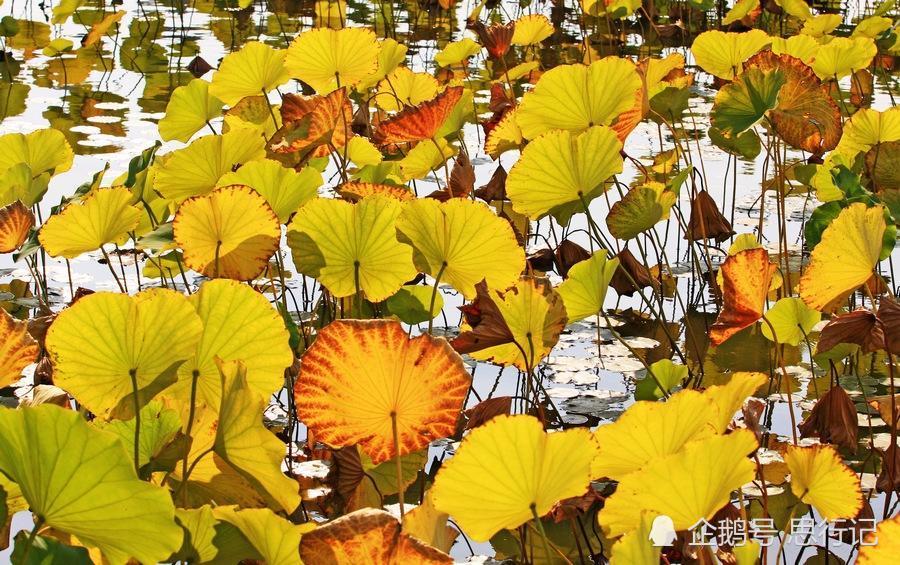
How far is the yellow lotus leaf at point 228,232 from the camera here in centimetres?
130

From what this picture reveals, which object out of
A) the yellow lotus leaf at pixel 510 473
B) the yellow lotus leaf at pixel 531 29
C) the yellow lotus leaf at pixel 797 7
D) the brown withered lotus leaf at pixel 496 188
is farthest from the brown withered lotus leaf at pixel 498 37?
the yellow lotus leaf at pixel 510 473

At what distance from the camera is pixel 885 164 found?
1.89 m

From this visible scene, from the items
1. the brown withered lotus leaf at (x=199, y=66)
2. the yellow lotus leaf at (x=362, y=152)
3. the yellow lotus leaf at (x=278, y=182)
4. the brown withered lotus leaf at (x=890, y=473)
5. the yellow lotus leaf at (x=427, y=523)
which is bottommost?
the brown withered lotus leaf at (x=890, y=473)

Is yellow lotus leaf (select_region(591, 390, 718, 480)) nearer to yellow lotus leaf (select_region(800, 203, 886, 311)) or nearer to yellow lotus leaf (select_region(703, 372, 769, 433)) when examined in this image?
yellow lotus leaf (select_region(703, 372, 769, 433))

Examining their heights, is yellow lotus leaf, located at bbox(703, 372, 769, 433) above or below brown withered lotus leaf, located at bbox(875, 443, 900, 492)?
above

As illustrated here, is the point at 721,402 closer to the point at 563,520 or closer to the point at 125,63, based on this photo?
the point at 563,520

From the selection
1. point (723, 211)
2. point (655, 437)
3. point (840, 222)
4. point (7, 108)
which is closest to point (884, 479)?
point (840, 222)

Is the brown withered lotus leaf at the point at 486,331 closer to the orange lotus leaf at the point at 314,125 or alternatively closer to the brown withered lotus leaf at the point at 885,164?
the orange lotus leaf at the point at 314,125

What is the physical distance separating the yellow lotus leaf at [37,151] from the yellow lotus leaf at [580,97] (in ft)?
2.26

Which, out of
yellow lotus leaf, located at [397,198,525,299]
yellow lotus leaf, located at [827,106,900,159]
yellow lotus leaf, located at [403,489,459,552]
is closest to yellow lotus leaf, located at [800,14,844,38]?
yellow lotus leaf, located at [827,106,900,159]

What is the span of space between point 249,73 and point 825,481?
1277 millimetres

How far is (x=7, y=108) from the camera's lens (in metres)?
3.26

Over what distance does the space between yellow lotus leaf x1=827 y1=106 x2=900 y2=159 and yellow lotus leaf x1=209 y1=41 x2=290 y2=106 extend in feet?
3.05

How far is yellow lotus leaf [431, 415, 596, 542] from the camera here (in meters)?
0.77
